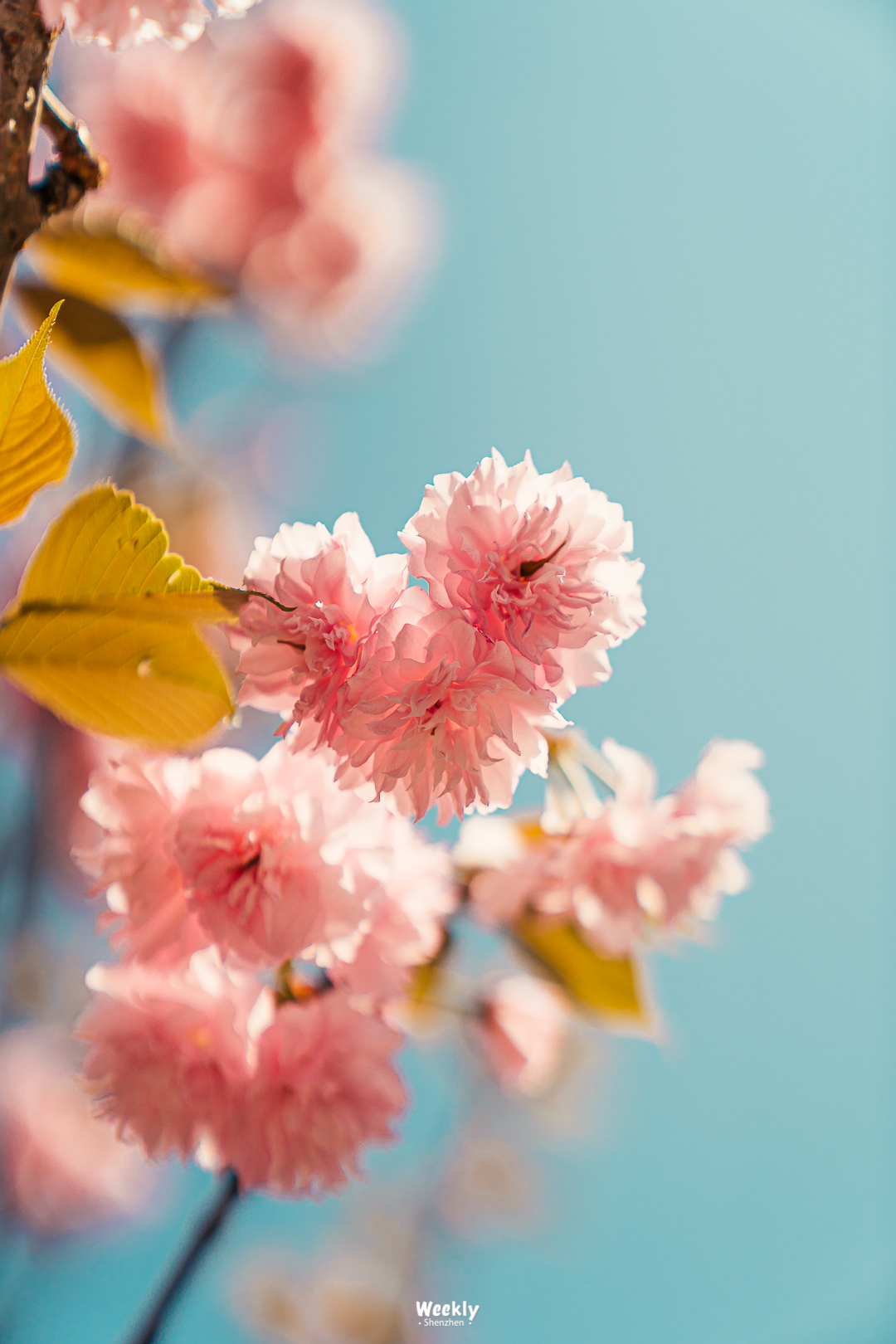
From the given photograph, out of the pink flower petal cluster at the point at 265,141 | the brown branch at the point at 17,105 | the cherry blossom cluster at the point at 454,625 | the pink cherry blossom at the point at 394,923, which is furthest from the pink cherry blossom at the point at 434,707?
the pink flower petal cluster at the point at 265,141

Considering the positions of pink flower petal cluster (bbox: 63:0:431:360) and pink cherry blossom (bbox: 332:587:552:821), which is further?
pink flower petal cluster (bbox: 63:0:431:360)

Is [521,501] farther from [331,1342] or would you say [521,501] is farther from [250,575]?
[331,1342]

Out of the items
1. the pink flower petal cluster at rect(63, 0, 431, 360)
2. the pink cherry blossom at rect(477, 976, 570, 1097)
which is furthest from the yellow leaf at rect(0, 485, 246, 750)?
the pink flower petal cluster at rect(63, 0, 431, 360)

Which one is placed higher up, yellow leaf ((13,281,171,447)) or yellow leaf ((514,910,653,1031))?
yellow leaf ((13,281,171,447))

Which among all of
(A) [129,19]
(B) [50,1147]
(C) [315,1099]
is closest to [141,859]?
(C) [315,1099]

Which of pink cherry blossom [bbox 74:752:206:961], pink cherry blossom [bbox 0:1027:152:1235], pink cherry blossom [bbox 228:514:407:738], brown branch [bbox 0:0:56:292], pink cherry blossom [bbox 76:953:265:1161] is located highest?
brown branch [bbox 0:0:56:292]

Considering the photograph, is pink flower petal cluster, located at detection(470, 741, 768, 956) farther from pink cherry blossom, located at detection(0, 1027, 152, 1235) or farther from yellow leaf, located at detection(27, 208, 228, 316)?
pink cherry blossom, located at detection(0, 1027, 152, 1235)

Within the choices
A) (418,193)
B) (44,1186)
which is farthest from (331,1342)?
(418,193)

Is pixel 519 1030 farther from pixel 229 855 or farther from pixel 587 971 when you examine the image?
pixel 229 855
